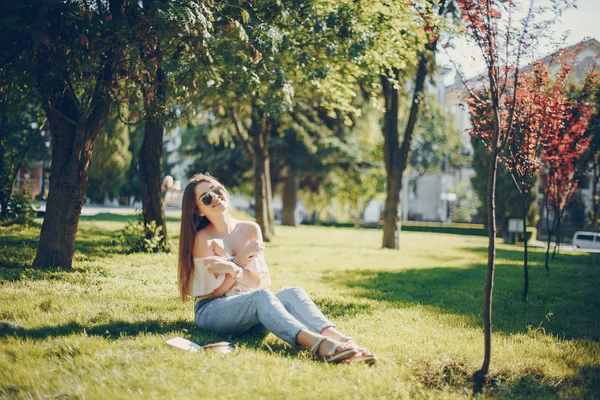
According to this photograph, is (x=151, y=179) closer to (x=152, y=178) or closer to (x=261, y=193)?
(x=152, y=178)

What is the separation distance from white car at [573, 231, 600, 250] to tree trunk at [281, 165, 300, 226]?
17.1 metres

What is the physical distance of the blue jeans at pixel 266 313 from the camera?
4.19 metres

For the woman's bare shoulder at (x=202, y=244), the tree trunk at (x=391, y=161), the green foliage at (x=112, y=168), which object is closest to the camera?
the woman's bare shoulder at (x=202, y=244)

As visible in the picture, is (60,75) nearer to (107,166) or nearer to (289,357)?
(289,357)

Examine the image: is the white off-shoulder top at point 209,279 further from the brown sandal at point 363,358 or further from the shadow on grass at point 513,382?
the shadow on grass at point 513,382

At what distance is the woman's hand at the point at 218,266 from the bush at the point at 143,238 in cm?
690

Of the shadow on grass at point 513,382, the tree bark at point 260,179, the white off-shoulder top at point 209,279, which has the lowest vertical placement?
the shadow on grass at point 513,382

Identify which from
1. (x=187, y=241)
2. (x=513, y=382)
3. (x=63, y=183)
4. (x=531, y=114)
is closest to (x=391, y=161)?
(x=531, y=114)

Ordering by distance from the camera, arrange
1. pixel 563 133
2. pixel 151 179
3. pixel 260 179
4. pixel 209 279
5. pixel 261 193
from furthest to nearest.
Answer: pixel 260 179, pixel 261 193, pixel 151 179, pixel 563 133, pixel 209 279

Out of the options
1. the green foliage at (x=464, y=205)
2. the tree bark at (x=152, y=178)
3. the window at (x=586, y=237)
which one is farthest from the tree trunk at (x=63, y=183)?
the green foliage at (x=464, y=205)

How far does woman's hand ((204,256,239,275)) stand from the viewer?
14.9 ft

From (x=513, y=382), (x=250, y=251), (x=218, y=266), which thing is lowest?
(x=513, y=382)

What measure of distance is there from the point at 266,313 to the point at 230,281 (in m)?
0.59

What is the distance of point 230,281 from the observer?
468cm
